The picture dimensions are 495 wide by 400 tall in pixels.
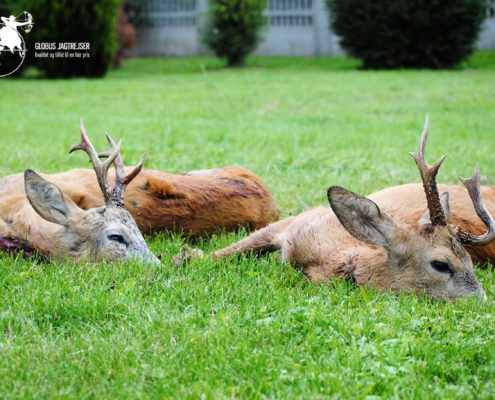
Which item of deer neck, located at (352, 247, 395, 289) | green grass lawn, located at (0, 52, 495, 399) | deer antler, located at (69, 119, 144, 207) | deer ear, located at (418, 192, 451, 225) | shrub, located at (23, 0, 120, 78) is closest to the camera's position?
green grass lawn, located at (0, 52, 495, 399)

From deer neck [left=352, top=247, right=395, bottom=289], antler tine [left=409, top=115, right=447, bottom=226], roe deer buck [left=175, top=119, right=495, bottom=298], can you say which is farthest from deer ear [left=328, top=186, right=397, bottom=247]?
antler tine [left=409, top=115, right=447, bottom=226]

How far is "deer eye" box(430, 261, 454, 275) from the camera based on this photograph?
4941 mm

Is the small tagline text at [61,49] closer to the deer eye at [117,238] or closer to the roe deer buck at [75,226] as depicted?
the roe deer buck at [75,226]

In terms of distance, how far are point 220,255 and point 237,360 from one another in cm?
208

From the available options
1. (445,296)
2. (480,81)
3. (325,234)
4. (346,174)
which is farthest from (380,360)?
(480,81)

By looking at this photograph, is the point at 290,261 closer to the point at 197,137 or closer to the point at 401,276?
the point at 401,276

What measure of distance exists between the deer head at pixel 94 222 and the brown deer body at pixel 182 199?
46 cm

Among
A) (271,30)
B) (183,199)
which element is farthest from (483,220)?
(271,30)

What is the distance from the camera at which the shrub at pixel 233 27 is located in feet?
82.2

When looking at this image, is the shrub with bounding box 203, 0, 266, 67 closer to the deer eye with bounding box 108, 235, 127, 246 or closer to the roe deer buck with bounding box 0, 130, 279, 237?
the roe deer buck with bounding box 0, 130, 279, 237

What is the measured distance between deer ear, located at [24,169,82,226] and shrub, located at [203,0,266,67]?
19.9 meters

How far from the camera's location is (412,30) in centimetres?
2392

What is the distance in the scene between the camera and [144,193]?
6535 mm

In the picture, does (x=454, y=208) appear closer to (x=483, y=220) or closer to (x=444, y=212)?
(x=444, y=212)
